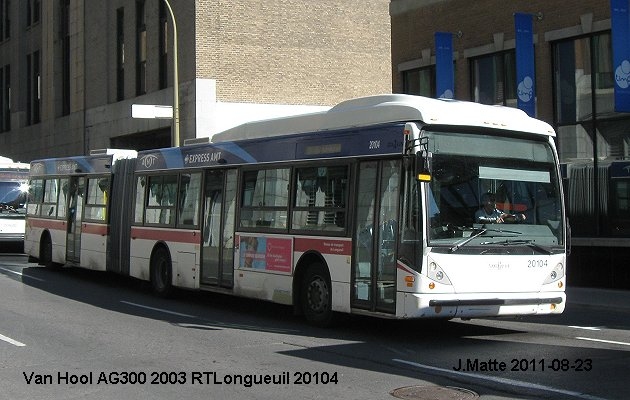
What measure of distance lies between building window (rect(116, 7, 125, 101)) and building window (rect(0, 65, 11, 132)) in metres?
18.9

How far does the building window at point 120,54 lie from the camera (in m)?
42.2

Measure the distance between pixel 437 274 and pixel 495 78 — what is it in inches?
507

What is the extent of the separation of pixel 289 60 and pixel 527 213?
26343 mm

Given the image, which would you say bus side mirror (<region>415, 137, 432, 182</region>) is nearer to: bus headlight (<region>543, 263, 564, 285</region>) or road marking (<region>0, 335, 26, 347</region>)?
bus headlight (<region>543, 263, 564, 285</region>)

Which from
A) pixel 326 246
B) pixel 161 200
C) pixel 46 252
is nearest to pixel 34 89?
pixel 46 252

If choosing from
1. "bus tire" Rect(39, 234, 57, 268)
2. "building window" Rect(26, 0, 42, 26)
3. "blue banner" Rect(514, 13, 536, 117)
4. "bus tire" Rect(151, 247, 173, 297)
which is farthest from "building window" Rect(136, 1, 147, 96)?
"bus tire" Rect(151, 247, 173, 297)

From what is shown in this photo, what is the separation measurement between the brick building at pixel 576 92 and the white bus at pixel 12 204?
15.1 meters

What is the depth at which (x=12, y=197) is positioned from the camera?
30625 mm

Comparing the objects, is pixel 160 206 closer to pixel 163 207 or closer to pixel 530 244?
pixel 163 207

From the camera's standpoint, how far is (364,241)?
12.6m

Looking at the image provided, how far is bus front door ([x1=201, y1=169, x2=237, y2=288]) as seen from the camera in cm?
1591

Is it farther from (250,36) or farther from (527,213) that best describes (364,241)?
(250,36)

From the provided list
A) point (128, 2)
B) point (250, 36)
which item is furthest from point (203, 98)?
point (128, 2)

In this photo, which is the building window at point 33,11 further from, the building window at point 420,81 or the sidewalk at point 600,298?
the sidewalk at point 600,298
